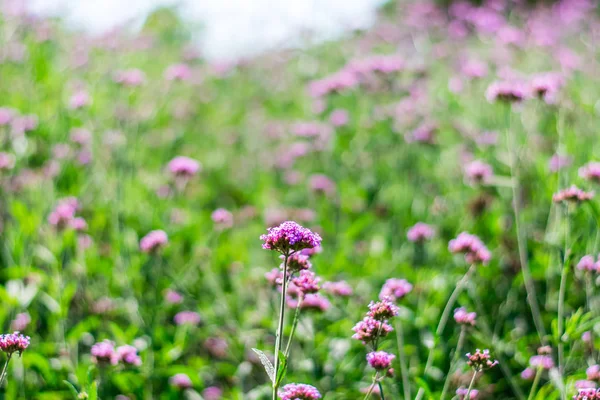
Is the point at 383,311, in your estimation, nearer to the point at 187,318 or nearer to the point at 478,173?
the point at 187,318

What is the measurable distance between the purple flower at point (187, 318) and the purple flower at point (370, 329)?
155cm

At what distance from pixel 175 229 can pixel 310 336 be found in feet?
4.87

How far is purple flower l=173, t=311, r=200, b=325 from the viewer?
3.32m

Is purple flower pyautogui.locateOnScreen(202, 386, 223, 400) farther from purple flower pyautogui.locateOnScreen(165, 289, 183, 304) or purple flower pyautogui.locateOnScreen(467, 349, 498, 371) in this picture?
purple flower pyautogui.locateOnScreen(467, 349, 498, 371)

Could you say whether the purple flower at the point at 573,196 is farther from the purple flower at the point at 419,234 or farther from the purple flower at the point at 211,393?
the purple flower at the point at 211,393

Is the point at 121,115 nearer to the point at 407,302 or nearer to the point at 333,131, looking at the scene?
the point at 333,131

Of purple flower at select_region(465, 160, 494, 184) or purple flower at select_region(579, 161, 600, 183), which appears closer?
purple flower at select_region(579, 161, 600, 183)

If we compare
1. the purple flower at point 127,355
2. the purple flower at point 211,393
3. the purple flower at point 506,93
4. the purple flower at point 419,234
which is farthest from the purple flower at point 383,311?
the purple flower at point 506,93

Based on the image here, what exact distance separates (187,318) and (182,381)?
539 millimetres

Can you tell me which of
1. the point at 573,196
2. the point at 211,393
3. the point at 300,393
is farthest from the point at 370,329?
the point at 211,393

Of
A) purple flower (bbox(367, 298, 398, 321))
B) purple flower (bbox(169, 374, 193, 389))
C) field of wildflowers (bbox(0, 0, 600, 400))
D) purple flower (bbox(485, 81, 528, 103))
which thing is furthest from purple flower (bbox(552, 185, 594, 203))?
purple flower (bbox(169, 374, 193, 389))

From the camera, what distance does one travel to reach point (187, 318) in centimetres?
335

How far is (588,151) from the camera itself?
162 inches

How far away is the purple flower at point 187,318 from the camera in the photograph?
131 inches
